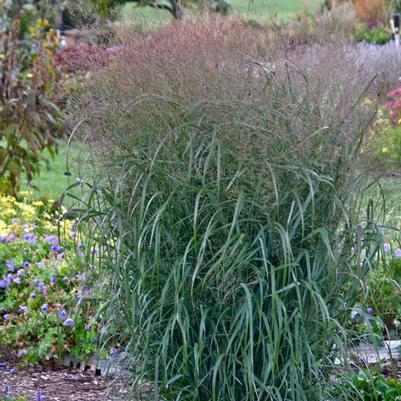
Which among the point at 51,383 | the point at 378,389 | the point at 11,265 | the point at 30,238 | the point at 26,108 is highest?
the point at 26,108

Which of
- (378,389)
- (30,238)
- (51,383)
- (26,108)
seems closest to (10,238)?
(30,238)

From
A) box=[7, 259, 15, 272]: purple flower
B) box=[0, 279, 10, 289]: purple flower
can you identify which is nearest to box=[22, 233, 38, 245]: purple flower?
box=[7, 259, 15, 272]: purple flower

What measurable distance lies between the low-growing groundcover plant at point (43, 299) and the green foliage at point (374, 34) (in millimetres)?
16277

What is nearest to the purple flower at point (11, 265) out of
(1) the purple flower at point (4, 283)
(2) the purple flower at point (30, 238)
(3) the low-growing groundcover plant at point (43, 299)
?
(3) the low-growing groundcover plant at point (43, 299)

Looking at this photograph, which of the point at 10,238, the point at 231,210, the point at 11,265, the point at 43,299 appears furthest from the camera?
the point at 10,238

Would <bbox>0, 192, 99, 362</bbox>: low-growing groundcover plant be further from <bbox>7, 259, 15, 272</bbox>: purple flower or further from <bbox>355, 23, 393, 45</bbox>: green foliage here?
<bbox>355, 23, 393, 45</bbox>: green foliage

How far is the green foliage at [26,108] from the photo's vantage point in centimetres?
699

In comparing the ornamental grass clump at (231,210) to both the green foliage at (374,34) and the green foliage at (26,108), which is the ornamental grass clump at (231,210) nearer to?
the green foliage at (26,108)

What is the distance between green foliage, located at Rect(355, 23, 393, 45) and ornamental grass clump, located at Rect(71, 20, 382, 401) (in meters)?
17.8

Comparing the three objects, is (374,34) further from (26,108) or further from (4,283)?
(4,283)

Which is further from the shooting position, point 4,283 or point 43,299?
point 4,283

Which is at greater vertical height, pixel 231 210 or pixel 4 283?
pixel 4 283

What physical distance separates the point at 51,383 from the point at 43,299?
62 centimetres

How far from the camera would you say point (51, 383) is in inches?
169
